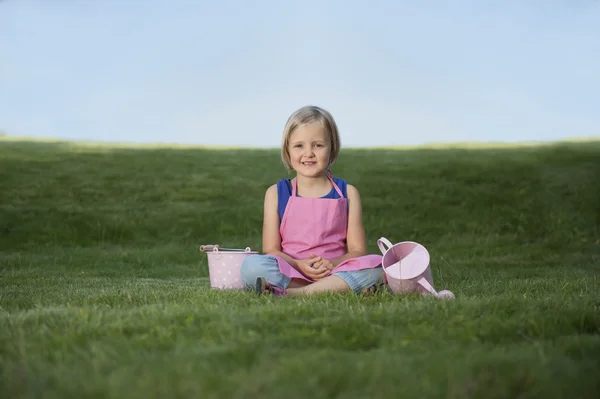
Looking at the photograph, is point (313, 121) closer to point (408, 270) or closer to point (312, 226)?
point (312, 226)

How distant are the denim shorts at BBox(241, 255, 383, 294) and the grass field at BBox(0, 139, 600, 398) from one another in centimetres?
28

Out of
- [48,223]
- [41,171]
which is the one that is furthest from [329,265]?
[41,171]

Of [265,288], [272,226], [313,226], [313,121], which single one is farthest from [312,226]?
[313,121]

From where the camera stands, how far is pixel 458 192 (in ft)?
41.3

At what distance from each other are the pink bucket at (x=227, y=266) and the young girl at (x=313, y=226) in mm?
191

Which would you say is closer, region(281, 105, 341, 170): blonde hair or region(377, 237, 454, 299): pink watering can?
region(377, 237, 454, 299): pink watering can

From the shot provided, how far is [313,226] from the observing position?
531 cm

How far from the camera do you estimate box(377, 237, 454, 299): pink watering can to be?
4.79 m

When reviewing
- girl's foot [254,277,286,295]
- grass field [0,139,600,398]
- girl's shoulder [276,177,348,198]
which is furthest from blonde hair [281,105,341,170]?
grass field [0,139,600,398]

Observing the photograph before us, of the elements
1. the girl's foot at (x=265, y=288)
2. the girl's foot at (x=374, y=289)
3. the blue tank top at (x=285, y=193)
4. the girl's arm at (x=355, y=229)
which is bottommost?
the girl's foot at (x=374, y=289)

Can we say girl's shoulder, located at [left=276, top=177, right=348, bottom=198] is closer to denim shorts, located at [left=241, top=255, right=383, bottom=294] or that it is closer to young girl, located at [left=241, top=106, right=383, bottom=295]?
young girl, located at [left=241, top=106, right=383, bottom=295]

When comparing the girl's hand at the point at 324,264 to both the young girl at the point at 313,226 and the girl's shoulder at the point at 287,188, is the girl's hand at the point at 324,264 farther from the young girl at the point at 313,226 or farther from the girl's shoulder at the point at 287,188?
the girl's shoulder at the point at 287,188

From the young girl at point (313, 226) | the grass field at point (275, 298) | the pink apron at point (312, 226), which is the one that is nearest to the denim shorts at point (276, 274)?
the young girl at point (313, 226)

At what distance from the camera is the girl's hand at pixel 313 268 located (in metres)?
4.99
